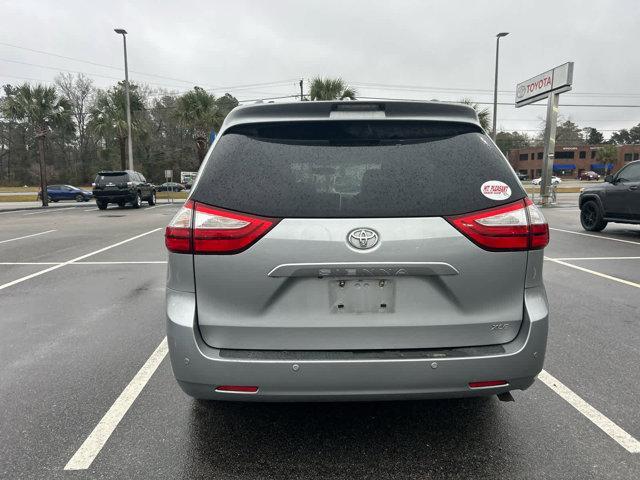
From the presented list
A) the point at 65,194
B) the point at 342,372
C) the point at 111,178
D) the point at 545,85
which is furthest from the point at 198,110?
the point at 342,372

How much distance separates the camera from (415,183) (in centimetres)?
222

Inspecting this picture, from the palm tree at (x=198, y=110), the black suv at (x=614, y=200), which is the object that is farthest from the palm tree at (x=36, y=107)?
the black suv at (x=614, y=200)

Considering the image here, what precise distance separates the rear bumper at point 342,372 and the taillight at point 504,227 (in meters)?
0.47

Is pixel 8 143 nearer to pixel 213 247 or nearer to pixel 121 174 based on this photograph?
pixel 121 174

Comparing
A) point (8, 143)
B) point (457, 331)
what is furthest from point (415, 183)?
point (8, 143)

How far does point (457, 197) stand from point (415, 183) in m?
0.21

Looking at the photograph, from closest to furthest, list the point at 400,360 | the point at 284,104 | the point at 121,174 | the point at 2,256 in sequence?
the point at 400,360
the point at 284,104
the point at 2,256
the point at 121,174

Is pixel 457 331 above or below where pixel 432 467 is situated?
above

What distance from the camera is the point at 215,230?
2188mm

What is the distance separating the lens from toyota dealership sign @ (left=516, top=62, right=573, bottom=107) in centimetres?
2103

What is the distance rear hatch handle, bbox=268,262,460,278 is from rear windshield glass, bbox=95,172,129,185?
2338cm

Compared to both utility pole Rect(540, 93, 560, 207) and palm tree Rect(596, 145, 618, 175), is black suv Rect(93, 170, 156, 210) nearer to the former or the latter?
utility pole Rect(540, 93, 560, 207)

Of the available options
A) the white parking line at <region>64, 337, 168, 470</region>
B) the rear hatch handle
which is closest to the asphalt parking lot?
the white parking line at <region>64, 337, 168, 470</region>

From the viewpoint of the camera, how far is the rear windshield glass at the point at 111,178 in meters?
23.1
